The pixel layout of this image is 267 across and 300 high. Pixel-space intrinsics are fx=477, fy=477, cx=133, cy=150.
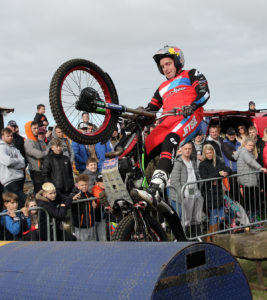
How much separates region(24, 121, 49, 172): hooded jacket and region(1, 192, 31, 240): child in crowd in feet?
6.62

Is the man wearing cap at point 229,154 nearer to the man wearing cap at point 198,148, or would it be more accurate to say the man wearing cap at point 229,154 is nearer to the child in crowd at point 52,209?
the man wearing cap at point 198,148

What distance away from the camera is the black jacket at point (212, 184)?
707 cm

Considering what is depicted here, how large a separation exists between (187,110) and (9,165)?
377cm

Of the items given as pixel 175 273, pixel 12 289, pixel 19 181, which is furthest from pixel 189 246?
pixel 19 181

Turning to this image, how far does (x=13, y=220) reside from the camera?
5945mm

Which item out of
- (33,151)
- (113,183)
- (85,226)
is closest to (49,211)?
(85,226)

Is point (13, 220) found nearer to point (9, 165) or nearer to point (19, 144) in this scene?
point (9, 165)

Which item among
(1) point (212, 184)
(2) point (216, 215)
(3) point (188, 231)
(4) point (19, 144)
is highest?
(4) point (19, 144)

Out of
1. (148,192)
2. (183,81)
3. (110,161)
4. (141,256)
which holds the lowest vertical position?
(141,256)

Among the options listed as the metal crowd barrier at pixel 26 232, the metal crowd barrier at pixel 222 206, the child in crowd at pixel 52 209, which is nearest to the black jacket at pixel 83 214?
the child in crowd at pixel 52 209

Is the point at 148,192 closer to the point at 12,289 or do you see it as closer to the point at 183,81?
the point at 183,81

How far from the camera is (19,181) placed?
7.48 metres

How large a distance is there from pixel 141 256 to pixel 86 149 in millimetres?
5726

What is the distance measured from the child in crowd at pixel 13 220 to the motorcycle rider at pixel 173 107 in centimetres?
213
